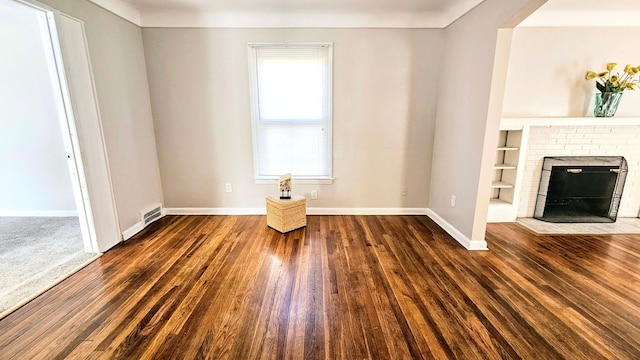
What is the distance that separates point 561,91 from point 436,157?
1.66m

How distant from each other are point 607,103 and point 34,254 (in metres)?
6.35

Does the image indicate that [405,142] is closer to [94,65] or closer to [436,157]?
[436,157]

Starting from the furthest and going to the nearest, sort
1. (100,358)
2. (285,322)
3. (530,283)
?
1. (530,283)
2. (285,322)
3. (100,358)

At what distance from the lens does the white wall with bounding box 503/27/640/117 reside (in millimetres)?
3168

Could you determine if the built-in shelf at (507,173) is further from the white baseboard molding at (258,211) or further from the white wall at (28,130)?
the white wall at (28,130)

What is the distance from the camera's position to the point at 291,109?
3455 mm

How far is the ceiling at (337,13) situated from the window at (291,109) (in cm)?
32

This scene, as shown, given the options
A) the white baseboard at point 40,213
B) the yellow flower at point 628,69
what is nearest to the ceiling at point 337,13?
the yellow flower at point 628,69

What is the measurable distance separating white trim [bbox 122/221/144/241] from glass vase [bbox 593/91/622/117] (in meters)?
5.65

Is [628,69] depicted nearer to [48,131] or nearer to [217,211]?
[217,211]

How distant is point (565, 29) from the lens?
3.15 meters

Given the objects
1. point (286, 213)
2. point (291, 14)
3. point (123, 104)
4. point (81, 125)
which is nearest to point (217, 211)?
point (286, 213)

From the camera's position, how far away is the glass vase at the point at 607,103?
123 inches

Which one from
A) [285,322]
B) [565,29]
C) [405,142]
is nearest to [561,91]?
[565,29]
